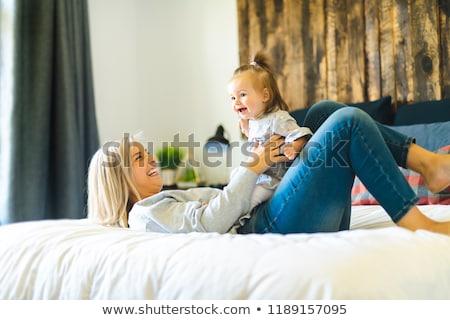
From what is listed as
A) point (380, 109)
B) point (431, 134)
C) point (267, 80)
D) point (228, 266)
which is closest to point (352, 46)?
point (380, 109)

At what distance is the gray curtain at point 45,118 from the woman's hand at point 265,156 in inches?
67.9

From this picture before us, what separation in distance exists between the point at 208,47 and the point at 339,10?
1065 millimetres

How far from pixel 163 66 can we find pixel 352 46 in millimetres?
1577

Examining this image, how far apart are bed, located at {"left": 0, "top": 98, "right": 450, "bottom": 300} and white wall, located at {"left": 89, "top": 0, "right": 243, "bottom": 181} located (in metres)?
2.13

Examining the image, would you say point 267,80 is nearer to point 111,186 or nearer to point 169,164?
point 111,186

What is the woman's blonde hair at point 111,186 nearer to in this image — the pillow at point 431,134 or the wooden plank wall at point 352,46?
the pillow at point 431,134

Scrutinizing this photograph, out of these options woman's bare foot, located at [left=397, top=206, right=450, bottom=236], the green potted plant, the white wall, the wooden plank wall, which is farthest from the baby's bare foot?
the green potted plant

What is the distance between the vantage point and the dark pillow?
6.81 ft

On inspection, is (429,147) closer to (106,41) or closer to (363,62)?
(363,62)

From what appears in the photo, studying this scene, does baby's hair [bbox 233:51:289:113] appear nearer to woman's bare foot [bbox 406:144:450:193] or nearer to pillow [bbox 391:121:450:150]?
woman's bare foot [bbox 406:144:450:193]

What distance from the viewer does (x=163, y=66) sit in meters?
3.55

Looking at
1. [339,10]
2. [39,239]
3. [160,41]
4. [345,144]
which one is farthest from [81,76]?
[345,144]

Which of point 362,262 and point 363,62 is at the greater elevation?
point 363,62

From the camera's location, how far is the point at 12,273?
1069 mm
